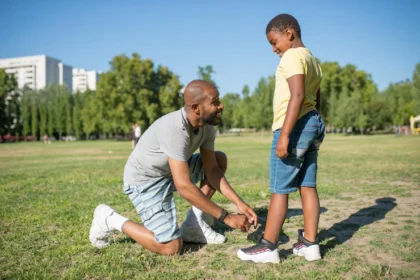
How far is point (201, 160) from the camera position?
380cm

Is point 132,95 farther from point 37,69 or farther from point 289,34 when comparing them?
point 37,69

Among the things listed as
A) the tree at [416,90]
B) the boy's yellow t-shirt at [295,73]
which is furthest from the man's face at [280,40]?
the tree at [416,90]

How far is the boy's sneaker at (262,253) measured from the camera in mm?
3004

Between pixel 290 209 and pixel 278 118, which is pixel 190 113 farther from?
pixel 290 209

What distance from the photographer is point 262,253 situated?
9.87 feet

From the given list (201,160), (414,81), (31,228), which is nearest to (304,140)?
(201,160)

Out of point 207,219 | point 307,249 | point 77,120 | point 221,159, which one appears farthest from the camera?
point 77,120

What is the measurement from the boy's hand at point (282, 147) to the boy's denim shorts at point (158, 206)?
45.2 inches

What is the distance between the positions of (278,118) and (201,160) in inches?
39.8

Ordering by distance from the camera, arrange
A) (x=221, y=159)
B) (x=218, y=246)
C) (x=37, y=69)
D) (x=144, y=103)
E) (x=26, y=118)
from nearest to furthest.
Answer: (x=218, y=246) → (x=221, y=159) → (x=144, y=103) → (x=26, y=118) → (x=37, y=69)

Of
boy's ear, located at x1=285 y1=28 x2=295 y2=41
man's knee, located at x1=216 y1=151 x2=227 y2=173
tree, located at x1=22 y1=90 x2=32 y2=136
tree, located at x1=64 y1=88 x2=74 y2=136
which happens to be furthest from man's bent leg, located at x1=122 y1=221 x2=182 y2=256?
tree, located at x1=22 y1=90 x2=32 y2=136

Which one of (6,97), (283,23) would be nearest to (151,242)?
(283,23)

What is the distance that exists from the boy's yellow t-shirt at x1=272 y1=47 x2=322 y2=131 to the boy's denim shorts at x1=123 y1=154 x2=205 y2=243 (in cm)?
123

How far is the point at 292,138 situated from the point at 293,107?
0.32 metres
